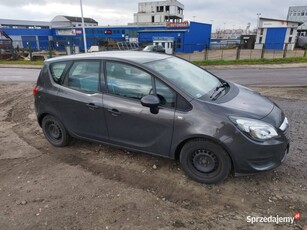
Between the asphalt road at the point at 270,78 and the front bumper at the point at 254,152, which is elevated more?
the front bumper at the point at 254,152

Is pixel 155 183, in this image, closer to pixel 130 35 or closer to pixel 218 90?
pixel 218 90

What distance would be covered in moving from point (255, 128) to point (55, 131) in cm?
341

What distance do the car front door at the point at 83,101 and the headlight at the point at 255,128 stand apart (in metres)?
1.98

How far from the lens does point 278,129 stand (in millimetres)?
3070

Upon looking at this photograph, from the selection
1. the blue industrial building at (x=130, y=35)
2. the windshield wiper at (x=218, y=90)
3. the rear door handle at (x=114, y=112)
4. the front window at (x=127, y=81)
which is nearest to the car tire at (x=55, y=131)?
the rear door handle at (x=114, y=112)

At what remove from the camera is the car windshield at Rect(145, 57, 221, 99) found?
3398mm

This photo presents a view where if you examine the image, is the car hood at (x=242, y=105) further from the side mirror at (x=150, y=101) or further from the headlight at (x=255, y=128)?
the side mirror at (x=150, y=101)

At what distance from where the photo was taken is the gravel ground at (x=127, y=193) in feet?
8.91

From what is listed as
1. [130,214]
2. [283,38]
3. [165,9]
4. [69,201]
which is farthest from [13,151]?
[165,9]

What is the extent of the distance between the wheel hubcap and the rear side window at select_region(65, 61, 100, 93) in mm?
1789

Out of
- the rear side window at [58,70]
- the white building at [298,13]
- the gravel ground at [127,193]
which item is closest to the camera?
the gravel ground at [127,193]

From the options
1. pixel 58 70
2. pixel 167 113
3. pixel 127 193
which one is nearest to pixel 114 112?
pixel 167 113

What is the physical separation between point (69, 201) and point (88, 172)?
0.68 m

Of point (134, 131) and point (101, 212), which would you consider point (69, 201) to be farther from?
point (134, 131)
